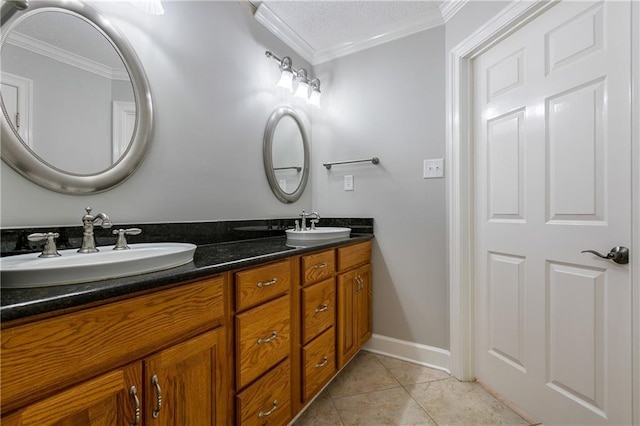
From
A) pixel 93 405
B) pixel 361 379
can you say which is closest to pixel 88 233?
pixel 93 405

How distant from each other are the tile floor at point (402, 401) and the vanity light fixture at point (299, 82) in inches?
77.2

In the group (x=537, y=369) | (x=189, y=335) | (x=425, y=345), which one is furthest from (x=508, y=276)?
(x=189, y=335)

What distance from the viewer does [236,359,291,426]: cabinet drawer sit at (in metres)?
0.99

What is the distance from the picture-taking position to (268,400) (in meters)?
1.10

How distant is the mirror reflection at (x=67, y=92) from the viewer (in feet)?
3.04

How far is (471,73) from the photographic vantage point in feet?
5.64

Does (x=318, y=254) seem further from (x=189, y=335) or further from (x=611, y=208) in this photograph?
(x=611, y=208)

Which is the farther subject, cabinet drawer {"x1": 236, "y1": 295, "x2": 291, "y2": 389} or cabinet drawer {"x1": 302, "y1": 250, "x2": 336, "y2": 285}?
cabinet drawer {"x1": 302, "y1": 250, "x2": 336, "y2": 285}

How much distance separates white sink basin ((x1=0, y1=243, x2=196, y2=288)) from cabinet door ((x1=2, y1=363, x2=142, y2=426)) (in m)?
0.23

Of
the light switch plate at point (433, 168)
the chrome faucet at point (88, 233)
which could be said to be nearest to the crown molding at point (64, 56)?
the chrome faucet at point (88, 233)

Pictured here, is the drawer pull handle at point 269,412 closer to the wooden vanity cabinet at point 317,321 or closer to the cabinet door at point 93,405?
the wooden vanity cabinet at point 317,321

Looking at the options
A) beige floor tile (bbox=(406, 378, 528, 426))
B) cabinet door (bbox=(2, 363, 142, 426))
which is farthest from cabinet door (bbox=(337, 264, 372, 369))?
cabinet door (bbox=(2, 363, 142, 426))

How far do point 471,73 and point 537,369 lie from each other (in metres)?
1.65

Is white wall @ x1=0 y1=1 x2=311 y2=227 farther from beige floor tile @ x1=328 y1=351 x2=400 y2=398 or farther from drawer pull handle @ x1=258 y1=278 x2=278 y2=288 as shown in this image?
beige floor tile @ x1=328 y1=351 x2=400 y2=398
